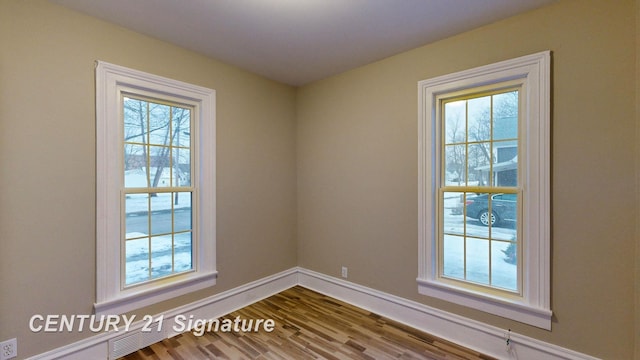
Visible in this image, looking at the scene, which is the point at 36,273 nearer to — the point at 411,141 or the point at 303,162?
the point at 303,162

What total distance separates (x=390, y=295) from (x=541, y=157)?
180cm

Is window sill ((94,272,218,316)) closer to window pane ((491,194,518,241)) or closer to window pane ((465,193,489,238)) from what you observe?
window pane ((465,193,489,238))

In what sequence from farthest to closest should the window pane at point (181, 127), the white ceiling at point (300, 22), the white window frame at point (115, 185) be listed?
the window pane at point (181, 127), the white window frame at point (115, 185), the white ceiling at point (300, 22)

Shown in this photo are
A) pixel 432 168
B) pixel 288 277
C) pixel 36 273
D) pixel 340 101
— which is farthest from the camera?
pixel 288 277

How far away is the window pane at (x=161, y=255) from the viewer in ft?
8.11

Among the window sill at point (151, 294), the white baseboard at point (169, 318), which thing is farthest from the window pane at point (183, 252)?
the white baseboard at point (169, 318)

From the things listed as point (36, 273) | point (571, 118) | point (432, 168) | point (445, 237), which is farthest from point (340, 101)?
point (36, 273)

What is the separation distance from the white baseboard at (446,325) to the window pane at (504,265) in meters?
0.36

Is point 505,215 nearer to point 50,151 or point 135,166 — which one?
point 135,166

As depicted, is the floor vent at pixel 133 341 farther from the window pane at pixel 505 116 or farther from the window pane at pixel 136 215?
the window pane at pixel 505 116

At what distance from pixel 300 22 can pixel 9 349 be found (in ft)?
9.85

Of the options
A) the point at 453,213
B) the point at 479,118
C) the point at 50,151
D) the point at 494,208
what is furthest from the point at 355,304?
the point at 50,151

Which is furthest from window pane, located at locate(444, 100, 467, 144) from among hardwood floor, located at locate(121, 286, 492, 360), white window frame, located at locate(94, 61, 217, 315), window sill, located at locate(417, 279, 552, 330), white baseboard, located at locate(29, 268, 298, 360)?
white baseboard, located at locate(29, 268, 298, 360)

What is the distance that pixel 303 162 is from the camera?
3627 millimetres
